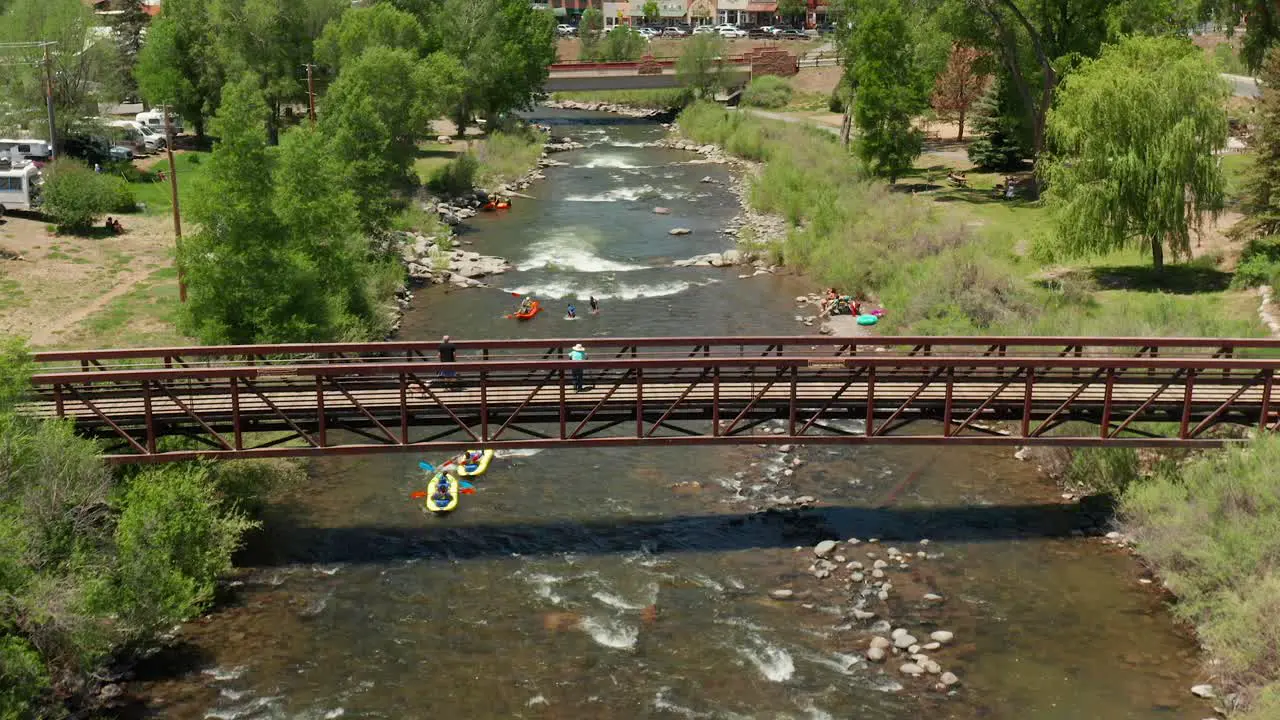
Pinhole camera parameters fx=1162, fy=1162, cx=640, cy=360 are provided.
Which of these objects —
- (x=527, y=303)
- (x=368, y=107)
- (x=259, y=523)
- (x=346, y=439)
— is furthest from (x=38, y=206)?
(x=259, y=523)

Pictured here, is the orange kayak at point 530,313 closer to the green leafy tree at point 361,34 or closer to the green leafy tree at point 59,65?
the green leafy tree at point 361,34

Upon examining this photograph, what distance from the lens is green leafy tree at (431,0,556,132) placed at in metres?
91.4

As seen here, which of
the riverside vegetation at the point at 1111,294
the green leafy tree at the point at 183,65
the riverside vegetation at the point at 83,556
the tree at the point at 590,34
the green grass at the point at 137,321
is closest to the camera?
the riverside vegetation at the point at 83,556

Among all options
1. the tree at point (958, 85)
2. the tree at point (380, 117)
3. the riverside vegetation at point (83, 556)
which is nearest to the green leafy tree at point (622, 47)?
the tree at point (958, 85)

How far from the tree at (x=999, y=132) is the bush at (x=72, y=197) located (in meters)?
49.9

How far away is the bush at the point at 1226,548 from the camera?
2216 centimetres

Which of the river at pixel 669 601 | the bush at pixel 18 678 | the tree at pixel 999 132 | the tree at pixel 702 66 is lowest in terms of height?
the river at pixel 669 601

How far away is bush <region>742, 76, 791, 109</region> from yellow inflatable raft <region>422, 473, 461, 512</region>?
87664 mm

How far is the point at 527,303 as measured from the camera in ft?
164

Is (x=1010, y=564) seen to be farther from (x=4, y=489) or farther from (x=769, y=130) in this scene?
(x=769, y=130)

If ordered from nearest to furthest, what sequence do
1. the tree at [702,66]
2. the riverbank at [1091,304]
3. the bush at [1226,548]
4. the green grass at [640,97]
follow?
1. the bush at [1226,548]
2. the riverbank at [1091,304]
3. the tree at [702,66]
4. the green grass at [640,97]

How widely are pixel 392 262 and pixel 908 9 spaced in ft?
120

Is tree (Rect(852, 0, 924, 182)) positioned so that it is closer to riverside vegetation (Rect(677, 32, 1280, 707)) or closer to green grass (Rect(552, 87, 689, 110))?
riverside vegetation (Rect(677, 32, 1280, 707))

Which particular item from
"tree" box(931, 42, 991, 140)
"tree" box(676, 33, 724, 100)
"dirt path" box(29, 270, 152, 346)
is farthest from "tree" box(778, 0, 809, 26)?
"dirt path" box(29, 270, 152, 346)
